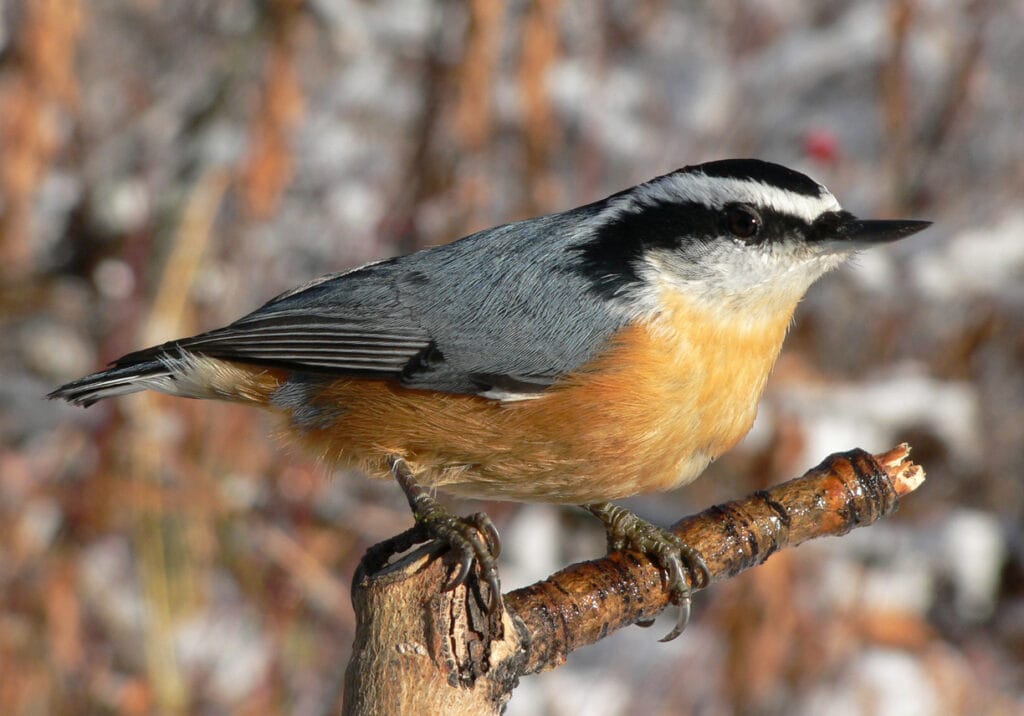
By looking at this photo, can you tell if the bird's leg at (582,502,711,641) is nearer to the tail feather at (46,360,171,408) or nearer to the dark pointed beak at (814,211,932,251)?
the dark pointed beak at (814,211,932,251)

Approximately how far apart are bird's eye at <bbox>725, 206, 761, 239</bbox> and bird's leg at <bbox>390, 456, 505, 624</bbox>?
827 millimetres

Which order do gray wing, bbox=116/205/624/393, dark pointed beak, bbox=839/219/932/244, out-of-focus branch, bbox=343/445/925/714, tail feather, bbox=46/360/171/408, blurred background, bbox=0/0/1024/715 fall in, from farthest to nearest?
blurred background, bbox=0/0/1024/715 → tail feather, bbox=46/360/171/408 → gray wing, bbox=116/205/624/393 → dark pointed beak, bbox=839/219/932/244 → out-of-focus branch, bbox=343/445/925/714

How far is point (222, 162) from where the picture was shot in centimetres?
468

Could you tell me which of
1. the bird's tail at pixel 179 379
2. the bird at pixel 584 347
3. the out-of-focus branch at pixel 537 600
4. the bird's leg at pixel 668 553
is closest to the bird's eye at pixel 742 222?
the bird at pixel 584 347

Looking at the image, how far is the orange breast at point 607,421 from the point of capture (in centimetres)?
228

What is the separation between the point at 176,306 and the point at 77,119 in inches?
43.6

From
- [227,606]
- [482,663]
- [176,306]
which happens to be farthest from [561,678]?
[482,663]

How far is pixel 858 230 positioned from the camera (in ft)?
7.57

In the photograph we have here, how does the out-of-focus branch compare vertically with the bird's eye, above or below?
below

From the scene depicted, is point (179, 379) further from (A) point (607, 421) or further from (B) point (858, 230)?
(B) point (858, 230)

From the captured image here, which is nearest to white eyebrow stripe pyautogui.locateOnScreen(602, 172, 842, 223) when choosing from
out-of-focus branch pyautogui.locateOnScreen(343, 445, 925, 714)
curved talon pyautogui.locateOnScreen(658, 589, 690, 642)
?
out-of-focus branch pyautogui.locateOnScreen(343, 445, 925, 714)

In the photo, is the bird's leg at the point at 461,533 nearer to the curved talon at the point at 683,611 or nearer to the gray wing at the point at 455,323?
the gray wing at the point at 455,323

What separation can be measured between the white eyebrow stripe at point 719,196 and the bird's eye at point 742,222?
0.02 metres

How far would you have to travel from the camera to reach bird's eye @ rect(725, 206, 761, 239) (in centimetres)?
237
